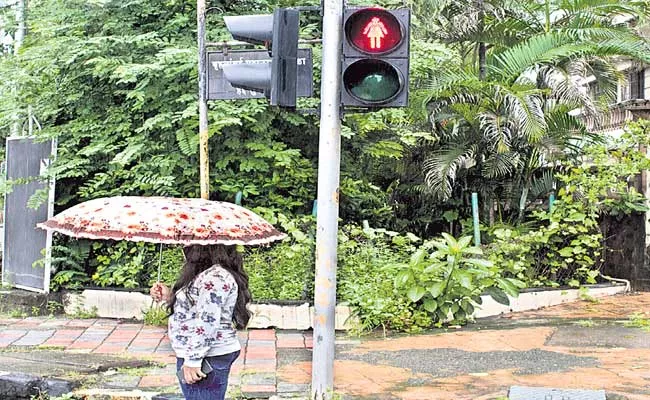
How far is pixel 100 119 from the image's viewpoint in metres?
11.4

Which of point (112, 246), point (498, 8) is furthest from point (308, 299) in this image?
point (498, 8)

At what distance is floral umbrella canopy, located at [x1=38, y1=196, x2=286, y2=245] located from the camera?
4.47 meters

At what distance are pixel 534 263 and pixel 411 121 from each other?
2.80 meters

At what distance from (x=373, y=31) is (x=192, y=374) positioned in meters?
2.55

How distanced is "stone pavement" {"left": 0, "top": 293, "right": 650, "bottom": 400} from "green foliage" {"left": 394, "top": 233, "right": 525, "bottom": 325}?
0.88ft

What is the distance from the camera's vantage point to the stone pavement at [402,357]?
261 inches

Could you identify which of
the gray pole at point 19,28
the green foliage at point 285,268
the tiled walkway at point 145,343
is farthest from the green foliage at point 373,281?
the gray pole at point 19,28

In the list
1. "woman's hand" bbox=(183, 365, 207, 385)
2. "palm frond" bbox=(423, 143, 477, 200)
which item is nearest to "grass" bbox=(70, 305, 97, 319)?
"palm frond" bbox=(423, 143, 477, 200)

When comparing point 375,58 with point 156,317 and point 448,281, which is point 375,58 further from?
point 156,317

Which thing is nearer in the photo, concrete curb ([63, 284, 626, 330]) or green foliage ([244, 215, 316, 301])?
concrete curb ([63, 284, 626, 330])

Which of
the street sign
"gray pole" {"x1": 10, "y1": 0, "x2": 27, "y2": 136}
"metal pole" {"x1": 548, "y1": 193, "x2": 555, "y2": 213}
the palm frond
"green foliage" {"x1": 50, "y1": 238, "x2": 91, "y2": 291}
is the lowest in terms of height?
"green foliage" {"x1": 50, "y1": 238, "x2": 91, "y2": 291}

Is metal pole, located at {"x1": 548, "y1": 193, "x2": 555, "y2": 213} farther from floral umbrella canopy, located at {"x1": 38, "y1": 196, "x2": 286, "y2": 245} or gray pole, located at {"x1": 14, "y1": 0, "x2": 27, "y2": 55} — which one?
floral umbrella canopy, located at {"x1": 38, "y1": 196, "x2": 286, "y2": 245}

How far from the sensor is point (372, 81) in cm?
572

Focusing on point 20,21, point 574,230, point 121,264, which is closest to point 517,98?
point 574,230
